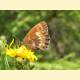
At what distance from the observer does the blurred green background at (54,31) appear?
214 cm

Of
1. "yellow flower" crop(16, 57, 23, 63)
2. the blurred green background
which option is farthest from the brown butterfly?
"yellow flower" crop(16, 57, 23, 63)

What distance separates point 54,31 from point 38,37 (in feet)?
0.49

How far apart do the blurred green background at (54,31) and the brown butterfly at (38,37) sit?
0.03 meters

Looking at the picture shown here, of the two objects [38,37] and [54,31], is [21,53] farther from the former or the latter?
[54,31]

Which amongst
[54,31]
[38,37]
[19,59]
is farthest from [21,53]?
[54,31]

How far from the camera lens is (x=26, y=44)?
2.19 m

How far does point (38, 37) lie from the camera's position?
7.22 feet

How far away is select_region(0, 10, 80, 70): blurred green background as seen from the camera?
84.4 inches

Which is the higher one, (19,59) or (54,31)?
(54,31)

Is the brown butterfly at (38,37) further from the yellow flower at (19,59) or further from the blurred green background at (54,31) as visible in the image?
the yellow flower at (19,59)

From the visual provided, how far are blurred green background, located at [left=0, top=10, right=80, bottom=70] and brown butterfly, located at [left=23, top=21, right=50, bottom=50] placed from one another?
3cm
